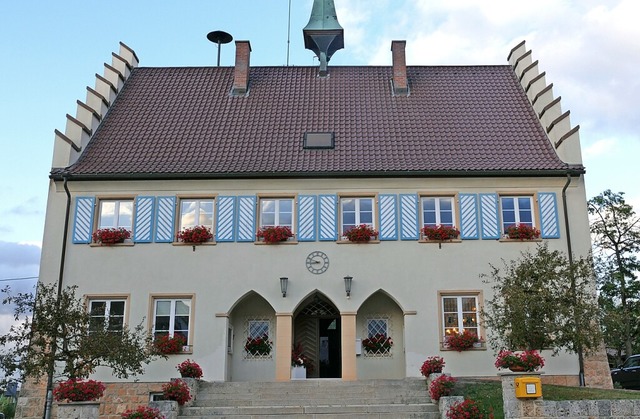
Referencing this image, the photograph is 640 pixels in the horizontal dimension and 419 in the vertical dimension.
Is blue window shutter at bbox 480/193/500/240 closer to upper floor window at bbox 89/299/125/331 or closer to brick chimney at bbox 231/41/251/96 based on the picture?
brick chimney at bbox 231/41/251/96

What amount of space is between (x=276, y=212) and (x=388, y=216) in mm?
3343

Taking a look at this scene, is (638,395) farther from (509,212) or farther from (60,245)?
(60,245)

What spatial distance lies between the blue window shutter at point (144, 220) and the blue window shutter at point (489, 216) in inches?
385

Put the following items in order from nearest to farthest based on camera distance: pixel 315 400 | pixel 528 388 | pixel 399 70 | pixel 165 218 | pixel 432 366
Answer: pixel 528 388 → pixel 315 400 → pixel 432 366 → pixel 165 218 → pixel 399 70

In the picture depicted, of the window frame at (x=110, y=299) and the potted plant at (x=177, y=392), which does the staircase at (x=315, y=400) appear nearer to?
the potted plant at (x=177, y=392)

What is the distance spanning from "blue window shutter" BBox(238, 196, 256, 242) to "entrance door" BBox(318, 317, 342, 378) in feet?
12.1

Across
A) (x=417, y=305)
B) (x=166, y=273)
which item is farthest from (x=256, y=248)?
(x=417, y=305)

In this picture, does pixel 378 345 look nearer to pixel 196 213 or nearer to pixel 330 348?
pixel 330 348

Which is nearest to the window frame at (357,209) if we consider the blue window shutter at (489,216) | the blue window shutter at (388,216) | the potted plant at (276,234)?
the blue window shutter at (388,216)

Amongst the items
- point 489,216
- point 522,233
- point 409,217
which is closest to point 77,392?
point 409,217

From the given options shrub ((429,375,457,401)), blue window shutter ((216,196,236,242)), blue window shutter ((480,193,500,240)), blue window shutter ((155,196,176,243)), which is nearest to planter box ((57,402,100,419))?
shrub ((429,375,457,401))

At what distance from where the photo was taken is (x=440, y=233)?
2122 centimetres

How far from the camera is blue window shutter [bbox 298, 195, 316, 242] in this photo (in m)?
21.4

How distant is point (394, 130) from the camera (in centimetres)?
2391
